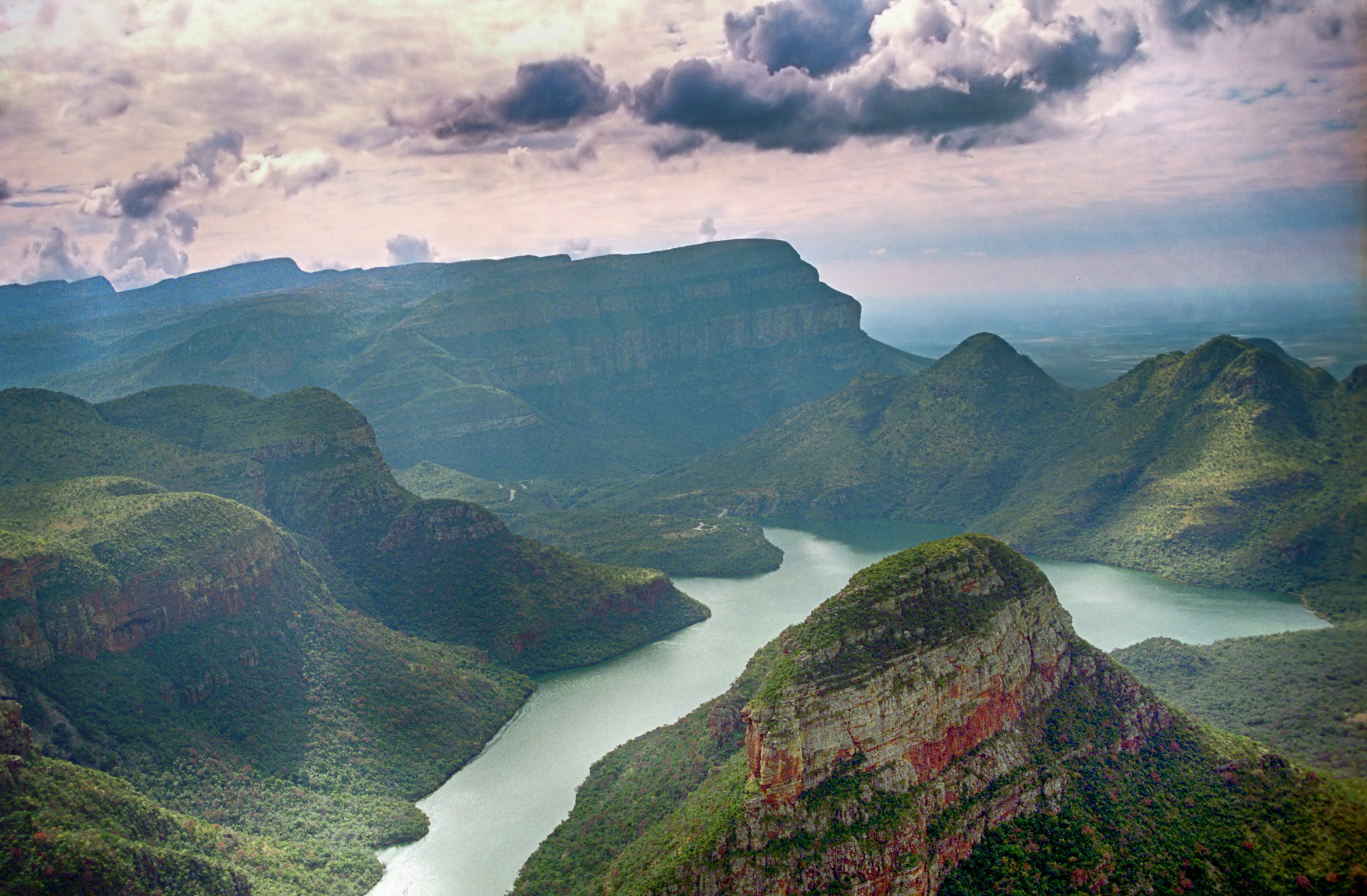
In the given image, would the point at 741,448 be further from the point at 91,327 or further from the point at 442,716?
the point at 91,327

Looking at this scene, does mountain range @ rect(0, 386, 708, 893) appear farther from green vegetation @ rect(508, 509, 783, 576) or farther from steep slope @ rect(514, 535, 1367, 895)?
steep slope @ rect(514, 535, 1367, 895)

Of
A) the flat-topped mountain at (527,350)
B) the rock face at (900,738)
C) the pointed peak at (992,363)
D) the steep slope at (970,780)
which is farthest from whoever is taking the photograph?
the flat-topped mountain at (527,350)

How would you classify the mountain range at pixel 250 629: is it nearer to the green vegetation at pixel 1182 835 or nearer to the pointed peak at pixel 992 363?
the green vegetation at pixel 1182 835

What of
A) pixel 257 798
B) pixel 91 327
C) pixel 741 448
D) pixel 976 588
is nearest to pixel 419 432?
pixel 741 448

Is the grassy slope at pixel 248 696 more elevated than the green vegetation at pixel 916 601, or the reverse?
the green vegetation at pixel 916 601

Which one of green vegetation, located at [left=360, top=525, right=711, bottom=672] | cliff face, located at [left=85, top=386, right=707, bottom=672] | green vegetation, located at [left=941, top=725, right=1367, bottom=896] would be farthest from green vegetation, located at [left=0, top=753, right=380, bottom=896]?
green vegetation, located at [left=941, top=725, right=1367, bottom=896]

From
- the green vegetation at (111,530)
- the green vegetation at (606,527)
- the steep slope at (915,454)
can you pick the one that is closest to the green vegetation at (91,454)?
the green vegetation at (111,530)

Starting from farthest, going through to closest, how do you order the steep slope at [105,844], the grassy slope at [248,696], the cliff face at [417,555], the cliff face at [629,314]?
the cliff face at [629,314] → the cliff face at [417,555] → the grassy slope at [248,696] → the steep slope at [105,844]
